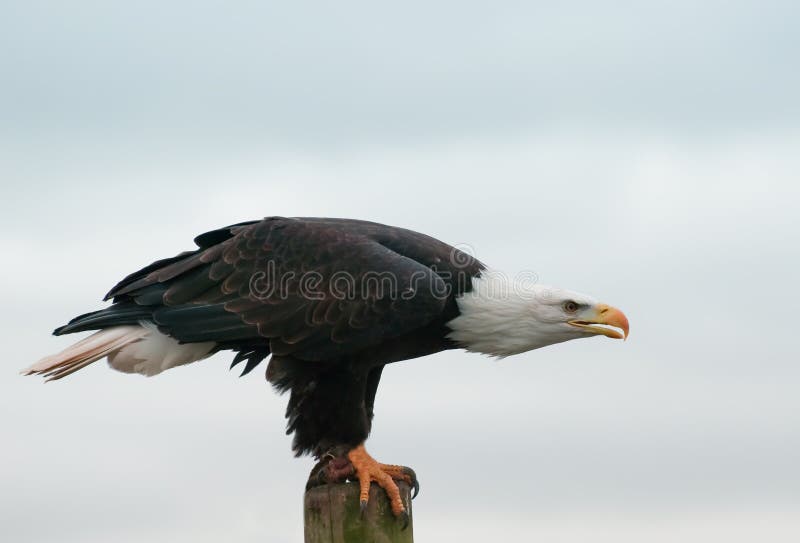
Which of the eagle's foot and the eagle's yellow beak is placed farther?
the eagle's yellow beak

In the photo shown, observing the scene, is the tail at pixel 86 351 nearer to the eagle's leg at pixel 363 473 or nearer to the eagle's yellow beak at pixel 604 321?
the eagle's leg at pixel 363 473

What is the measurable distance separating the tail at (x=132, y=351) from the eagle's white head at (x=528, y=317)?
6.03ft

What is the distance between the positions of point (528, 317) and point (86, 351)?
10.0ft

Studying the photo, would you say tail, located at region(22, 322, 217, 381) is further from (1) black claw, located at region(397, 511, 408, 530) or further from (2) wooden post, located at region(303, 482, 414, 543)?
(1) black claw, located at region(397, 511, 408, 530)

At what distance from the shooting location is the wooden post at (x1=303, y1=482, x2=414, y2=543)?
5.41 metres

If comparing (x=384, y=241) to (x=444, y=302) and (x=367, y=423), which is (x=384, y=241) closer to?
(x=444, y=302)

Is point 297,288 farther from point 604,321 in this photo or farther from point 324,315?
point 604,321

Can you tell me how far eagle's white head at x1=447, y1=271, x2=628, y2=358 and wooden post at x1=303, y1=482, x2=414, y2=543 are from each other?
1592 mm

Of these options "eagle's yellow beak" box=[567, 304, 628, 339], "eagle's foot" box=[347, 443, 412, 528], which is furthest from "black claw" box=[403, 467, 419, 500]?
"eagle's yellow beak" box=[567, 304, 628, 339]

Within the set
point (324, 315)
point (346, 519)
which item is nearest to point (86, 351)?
point (324, 315)

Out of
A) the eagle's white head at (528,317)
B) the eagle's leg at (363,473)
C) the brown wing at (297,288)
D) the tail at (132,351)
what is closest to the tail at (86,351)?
the tail at (132,351)

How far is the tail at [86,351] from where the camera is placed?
6523mm

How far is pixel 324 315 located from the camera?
6355mm

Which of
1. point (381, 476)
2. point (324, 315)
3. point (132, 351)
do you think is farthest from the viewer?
point (132, 351)
